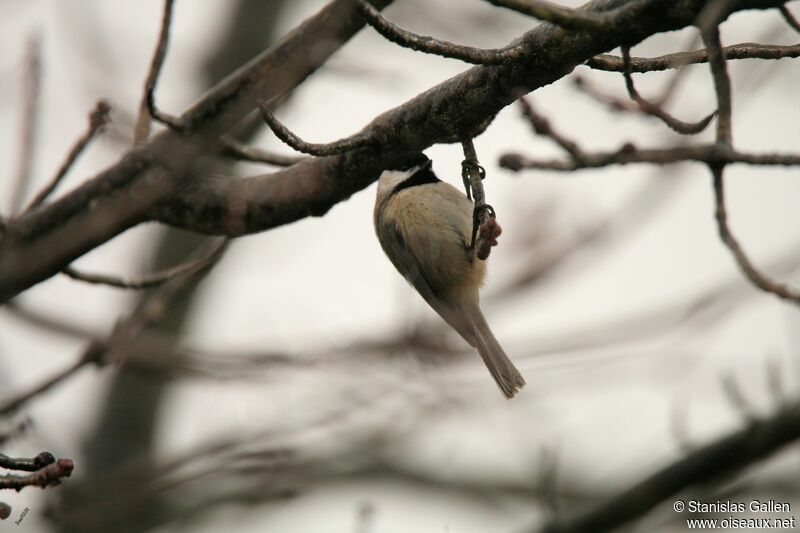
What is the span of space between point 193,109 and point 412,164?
1.54m

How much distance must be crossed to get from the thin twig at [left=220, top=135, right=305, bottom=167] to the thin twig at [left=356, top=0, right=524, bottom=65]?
1.15 meters

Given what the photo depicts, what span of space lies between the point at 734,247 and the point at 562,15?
0.92 m

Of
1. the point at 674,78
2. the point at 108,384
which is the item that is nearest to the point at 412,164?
the point at 674,78

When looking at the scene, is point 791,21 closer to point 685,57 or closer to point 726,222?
point 685,57

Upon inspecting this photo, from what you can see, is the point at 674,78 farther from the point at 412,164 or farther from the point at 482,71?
the point at 482,71

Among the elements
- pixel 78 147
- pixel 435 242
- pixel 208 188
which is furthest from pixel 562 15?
pixel 435 242

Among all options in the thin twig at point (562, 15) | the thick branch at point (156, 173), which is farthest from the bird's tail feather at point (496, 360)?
the thin twig at point (562, 15)

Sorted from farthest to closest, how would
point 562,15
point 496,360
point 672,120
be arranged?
point 496,360, point 672,120, point 562,15

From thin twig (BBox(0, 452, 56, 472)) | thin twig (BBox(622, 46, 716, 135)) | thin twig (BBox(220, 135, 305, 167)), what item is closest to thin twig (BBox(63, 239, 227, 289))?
thin twig (BBox(220, 135, 305, 167))

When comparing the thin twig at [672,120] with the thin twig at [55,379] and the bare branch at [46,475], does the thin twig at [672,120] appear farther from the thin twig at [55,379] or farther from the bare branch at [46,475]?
the thin twig at [55,379]

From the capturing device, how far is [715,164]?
2.49 m

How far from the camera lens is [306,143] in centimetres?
247

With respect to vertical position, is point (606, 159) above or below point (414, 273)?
below

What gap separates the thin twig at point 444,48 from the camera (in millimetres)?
2139
